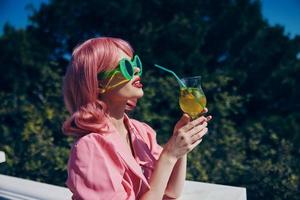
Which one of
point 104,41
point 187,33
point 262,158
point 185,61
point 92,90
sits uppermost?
point 187,33

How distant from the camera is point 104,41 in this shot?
146 cm

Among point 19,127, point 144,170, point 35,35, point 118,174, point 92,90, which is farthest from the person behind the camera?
point 35,35

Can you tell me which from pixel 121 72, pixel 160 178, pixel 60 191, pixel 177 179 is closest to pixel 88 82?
pixel 121 72

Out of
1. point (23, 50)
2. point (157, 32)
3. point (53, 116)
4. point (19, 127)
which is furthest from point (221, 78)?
point (23, 50)

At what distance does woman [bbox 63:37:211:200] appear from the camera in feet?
4.12

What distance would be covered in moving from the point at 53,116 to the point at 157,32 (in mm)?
2920

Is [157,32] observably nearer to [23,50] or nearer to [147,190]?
[23,50]

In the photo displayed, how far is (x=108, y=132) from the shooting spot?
140cm

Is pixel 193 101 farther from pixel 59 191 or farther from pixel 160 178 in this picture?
pixel 59 191

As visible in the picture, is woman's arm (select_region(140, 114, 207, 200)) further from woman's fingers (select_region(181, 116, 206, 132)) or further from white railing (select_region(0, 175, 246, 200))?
white railing (select_region(0, 175, 246, 200))

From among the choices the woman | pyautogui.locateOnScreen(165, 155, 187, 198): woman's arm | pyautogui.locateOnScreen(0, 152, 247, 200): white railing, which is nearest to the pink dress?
the woman

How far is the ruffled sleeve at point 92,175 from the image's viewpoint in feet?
4.06

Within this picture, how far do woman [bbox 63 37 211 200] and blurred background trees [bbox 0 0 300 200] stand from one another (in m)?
2.72

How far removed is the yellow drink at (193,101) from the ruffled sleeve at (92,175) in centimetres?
39
